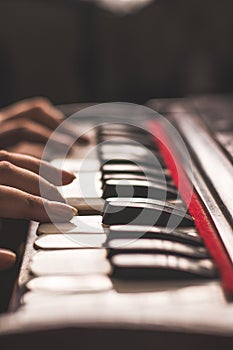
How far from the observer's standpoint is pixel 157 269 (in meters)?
1.05

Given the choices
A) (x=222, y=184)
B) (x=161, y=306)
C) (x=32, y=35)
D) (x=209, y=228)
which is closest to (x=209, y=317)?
(x=161, y=306)

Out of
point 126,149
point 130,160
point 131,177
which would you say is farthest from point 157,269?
point 126,149

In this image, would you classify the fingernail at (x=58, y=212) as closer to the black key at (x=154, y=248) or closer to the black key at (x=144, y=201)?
the black key at (x=144, y=201)

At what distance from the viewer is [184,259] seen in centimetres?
110

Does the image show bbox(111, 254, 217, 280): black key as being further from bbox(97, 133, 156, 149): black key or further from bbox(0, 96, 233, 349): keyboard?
bbox(97, 133, 156, 149): black key

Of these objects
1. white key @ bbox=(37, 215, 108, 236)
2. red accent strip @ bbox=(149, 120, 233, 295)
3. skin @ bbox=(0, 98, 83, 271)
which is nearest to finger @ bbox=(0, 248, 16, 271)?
skin @ bbox=(0, 98, 83, 271)

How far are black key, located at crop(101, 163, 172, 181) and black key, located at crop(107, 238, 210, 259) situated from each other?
Result: 46cm

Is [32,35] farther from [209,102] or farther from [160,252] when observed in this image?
[160,252]

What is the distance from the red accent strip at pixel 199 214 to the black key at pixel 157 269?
0.08 feet

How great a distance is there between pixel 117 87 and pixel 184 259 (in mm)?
3561

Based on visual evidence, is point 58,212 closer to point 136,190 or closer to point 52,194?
point 52,194

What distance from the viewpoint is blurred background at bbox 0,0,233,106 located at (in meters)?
4.34

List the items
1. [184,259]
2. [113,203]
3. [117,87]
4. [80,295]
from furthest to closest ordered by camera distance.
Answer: [117,87], [113,203], [184,259], [80,295]

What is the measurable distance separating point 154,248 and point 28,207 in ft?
1.04
